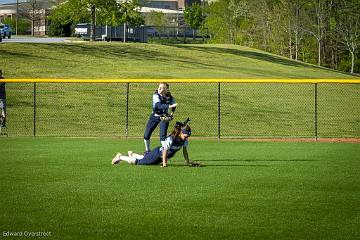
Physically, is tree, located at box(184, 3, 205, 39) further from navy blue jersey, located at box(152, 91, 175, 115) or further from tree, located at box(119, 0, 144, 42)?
navy blue jersey, located at box(152, 91, 175, 115)

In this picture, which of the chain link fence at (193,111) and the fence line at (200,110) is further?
the fence line at (200,110)

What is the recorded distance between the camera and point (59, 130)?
31.4 m

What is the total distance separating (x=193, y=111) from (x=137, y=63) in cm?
1400

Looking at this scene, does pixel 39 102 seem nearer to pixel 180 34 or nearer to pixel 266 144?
pixel 266 144

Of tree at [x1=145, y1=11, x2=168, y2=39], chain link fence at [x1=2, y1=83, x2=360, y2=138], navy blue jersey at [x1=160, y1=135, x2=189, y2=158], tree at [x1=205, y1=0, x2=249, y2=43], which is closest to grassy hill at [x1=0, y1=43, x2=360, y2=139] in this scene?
chain link fence at [x1=2, y1=83, x2=360, y2=138]

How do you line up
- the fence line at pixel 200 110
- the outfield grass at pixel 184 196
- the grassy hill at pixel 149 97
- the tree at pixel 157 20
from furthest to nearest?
the tree at pixel 157 20, the grassy hill at pixel 149 97, the fence line at pixel 200 110, the outfield grass at pixel 184 196

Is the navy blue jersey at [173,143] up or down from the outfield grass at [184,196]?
up

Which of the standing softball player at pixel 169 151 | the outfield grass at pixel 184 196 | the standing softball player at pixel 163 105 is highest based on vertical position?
the standing softball player at pixel 163 105

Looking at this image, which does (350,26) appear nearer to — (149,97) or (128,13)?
(128,13)

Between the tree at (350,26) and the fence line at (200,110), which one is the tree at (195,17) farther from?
the fence line at (200,110)

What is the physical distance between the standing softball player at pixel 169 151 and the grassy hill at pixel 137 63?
23.2 m

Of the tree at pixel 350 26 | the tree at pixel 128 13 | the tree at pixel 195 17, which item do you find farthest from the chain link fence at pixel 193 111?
the tree at pixel 195 17

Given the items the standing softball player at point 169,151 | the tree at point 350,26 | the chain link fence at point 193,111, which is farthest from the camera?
the tree at point 350,26

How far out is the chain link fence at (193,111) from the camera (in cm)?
3206
